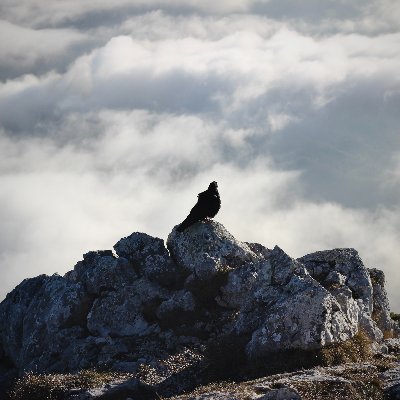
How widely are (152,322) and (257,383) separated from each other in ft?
49.6

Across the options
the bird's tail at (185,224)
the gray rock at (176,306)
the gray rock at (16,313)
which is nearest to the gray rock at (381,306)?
the gray rock at (176,306)

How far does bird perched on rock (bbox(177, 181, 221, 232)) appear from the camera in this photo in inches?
1454

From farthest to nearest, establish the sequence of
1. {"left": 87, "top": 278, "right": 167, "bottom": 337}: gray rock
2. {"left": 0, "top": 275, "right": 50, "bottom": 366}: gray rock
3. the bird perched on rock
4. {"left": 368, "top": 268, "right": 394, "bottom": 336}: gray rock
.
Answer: {"left": 0, "top": 275, "right": 50, "bottom": 366}: gray rock, the bird perched on rock, {"left": 87, "top": 278, "right": 167, "bottom": 337}: gray rock, {"left": 368, "top": 268, "right": 394, "bottom": 336}: gray rock

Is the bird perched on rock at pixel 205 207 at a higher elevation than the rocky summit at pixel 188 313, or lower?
higher

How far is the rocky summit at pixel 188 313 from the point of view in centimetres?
2558

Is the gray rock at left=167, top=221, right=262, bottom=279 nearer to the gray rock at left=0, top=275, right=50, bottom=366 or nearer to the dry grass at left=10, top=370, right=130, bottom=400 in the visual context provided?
the dry grass at left=10, top=370, right=130, bottom=400

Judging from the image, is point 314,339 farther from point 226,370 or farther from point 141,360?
point 141,360

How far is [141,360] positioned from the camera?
30.2 metres

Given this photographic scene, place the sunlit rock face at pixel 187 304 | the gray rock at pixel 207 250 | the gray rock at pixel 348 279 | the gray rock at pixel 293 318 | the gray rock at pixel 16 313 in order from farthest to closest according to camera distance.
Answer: the gray rock at pixel 16 313
the gray rock at pixel 207 250
the gray rock at pixel 348 279
the sunlit rock face at pixel 187 304
the gray rock at pixel 293 318

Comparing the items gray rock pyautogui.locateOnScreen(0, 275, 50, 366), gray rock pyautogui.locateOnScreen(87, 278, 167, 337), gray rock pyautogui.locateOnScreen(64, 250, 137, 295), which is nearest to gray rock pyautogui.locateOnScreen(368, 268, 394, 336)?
gray rock pyautogui.locateOnScreen(87, 278, 167, 337)

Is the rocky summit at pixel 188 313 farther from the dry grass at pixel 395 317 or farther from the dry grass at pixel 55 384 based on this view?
the dry grass at pixel 395 317

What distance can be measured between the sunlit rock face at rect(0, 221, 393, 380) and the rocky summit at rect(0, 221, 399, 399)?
0.07m

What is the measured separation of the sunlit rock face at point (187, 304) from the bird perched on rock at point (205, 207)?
0.53m

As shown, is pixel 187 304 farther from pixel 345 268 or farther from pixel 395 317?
pixel 395 317
